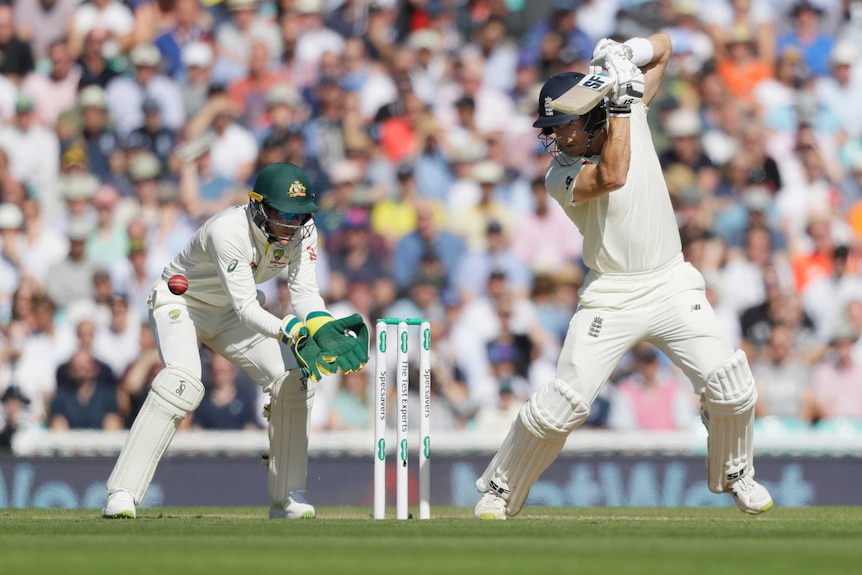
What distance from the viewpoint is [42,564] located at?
4887mm

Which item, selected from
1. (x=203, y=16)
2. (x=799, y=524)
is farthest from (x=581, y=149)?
(x=203, y=16)

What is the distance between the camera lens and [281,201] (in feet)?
24.4

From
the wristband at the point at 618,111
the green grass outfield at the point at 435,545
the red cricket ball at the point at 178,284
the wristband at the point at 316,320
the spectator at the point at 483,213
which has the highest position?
the spectator at the point at 483,213

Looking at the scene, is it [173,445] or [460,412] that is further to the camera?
[460,412]

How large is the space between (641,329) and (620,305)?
154 mm

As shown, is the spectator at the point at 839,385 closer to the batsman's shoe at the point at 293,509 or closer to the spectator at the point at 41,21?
the batsman's shoe at the point at 293,509

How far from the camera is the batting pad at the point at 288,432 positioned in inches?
308

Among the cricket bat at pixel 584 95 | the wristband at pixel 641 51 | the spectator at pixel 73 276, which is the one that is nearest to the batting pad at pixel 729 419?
the cricket bat at pixel 584 95

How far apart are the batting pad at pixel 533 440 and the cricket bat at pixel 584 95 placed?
1306 millimetres

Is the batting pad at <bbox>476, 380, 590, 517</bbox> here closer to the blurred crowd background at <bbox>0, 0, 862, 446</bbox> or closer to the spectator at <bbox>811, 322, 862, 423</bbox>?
the blurred crowd background at <bbox>0, 0, 862, 446</bbox>

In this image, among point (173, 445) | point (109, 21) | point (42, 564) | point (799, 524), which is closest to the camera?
point (42, 564)

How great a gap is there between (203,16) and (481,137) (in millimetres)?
2867

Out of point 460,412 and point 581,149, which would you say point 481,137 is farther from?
point 581,149

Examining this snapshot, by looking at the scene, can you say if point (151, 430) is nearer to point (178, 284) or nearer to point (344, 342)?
point (178, 284)
